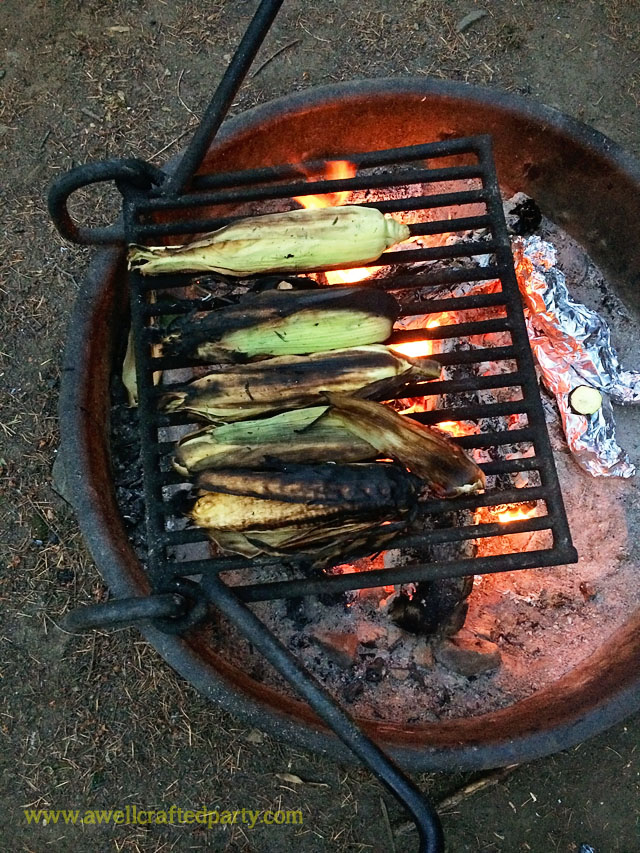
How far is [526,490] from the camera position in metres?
1.96

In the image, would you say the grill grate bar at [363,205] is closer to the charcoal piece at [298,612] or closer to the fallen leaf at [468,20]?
the charcoal piece at [298,612]

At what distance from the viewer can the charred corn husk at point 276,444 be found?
6.18 ft

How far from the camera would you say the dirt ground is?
254 centimetres

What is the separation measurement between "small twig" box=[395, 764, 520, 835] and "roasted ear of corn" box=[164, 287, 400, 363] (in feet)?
6.00

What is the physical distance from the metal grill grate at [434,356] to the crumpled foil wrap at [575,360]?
1.93ft

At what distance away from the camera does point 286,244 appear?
79.7 inches

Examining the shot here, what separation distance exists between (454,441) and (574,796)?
5.57 ft

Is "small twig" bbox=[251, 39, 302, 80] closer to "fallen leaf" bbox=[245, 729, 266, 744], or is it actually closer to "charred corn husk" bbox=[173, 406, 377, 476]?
"charred corn husk" bbox=[173, 406, 377, 476]

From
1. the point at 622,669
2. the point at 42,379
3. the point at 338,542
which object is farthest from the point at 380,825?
the point at 42,379

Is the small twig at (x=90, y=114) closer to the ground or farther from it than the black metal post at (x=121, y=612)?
farther from it

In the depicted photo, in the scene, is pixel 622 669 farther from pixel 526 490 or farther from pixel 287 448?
pixel 287 448

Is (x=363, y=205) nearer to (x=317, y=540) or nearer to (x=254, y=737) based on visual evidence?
(x=317, y=540)

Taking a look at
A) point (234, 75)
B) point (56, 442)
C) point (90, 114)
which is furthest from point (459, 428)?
point (90, 114)

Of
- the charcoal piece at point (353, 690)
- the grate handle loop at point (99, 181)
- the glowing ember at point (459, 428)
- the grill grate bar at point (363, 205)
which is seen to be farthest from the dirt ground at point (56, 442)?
the glowing ember at point (459, 428)
